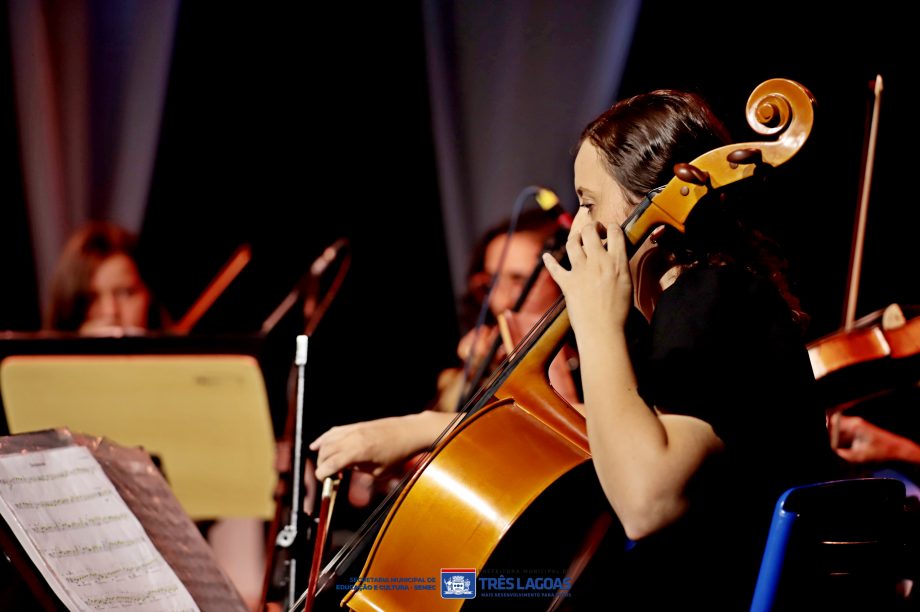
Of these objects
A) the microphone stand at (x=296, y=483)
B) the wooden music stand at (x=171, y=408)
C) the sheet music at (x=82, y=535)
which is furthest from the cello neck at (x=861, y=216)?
the sheet music at (x=82, y=535)

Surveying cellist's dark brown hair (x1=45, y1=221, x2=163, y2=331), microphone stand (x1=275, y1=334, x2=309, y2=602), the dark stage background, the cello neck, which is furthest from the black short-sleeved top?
cellist's dark brown hair (x1=45, y1=221, x2=163, y2=331)

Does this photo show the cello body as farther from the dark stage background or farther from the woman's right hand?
the dark stage background

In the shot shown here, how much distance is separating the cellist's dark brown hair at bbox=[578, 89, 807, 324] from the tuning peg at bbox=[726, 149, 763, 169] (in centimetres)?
11

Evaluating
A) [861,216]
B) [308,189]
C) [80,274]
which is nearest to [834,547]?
[861,216]

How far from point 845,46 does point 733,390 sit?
179 cm

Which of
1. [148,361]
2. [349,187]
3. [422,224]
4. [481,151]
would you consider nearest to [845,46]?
[481,151]

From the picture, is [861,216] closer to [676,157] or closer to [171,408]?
[676,157]

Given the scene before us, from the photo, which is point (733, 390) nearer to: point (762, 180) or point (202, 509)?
point (762, 180)

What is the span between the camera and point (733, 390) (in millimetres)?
1097

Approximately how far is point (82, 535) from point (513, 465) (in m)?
0.61

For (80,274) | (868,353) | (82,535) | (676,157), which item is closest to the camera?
(82,535)

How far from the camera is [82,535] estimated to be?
1.17 m

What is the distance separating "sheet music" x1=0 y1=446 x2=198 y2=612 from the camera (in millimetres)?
1097

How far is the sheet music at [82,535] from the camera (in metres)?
1.10
